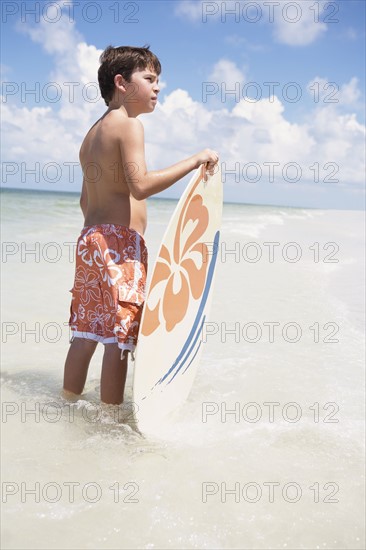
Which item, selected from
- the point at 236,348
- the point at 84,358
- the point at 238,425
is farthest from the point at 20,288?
the point at 238,425

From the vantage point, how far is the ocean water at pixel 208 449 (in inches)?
65.6

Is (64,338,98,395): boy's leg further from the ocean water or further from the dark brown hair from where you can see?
the dark brown hair

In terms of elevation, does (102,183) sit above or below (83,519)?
above

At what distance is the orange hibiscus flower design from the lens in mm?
2170

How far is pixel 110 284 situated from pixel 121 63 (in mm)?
911

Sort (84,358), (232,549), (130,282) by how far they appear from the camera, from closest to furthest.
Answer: (232,549) < (130,282) < (84,358)

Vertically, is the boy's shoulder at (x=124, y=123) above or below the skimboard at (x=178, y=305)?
above

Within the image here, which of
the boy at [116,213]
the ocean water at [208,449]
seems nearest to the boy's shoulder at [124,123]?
the boy at [116,213]

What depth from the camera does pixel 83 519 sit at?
5.54ft

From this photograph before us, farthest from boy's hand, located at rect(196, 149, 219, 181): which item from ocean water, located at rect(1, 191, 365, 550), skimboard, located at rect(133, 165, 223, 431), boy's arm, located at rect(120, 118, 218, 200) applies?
ocean water, located at rect(1, 191, 365, 550)

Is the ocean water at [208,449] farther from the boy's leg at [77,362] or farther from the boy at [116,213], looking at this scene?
the boy at [116,213]

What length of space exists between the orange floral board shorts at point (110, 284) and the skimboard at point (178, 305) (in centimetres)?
9

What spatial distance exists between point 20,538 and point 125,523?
32 centimetres

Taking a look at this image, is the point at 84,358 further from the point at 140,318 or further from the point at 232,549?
the point at 232,549
